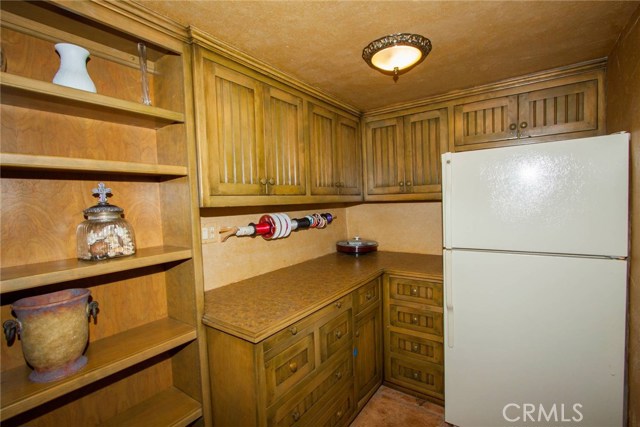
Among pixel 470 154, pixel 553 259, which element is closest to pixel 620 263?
pixel 553 259

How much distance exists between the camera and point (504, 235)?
1521mm

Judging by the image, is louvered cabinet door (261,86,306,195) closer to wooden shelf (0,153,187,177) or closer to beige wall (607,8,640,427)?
wooden shelf (0,153,187,177)

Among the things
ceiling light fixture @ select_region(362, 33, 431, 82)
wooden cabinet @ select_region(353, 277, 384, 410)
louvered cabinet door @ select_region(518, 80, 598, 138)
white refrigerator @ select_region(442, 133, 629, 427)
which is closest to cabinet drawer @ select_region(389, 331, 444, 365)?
wooden cabinet @ select_region(353, 277, 384, 410)

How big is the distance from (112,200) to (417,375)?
2.25 meters

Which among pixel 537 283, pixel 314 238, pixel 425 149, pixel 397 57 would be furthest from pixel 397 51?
pixel 314 238

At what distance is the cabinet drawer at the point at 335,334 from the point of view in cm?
157

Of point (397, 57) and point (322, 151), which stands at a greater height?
point (397, 57)

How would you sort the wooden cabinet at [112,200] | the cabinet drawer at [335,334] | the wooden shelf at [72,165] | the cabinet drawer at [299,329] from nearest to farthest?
the wooden shelf at [72,165] < the wooden cabinet at [112,200] < the cabinet drawer at [299,329] < the cabinet drawer at [335,334]

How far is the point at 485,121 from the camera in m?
2.09

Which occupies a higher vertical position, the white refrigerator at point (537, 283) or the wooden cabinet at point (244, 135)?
the wooden cabinet at point (244, 135)

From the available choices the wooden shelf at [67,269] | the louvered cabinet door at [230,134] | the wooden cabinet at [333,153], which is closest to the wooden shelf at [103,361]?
the wooden shelf at [67,269]

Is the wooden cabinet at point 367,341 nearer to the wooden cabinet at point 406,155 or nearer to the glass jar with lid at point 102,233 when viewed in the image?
the wooden cabinet at point 406,155

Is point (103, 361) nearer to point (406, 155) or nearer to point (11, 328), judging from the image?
point (11, 328)

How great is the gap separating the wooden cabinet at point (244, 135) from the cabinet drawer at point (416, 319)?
1166 mm
